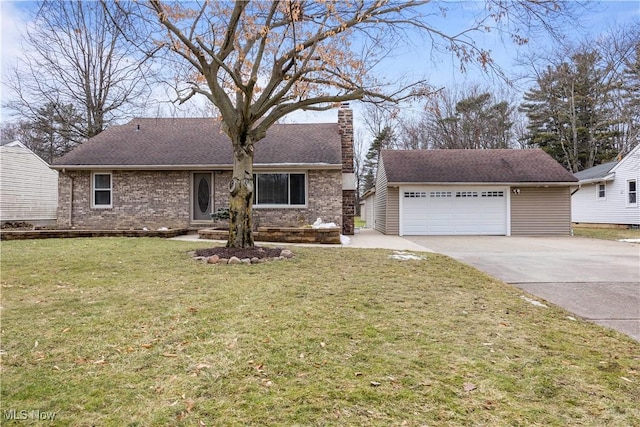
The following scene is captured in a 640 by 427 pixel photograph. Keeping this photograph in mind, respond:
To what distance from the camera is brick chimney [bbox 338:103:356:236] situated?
15.1 m

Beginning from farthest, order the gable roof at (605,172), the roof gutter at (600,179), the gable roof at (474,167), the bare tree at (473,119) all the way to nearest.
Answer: the bare tree at (473,119) < the roof gutter at (600,179) < the gable roof at (605,172) < the gable roof at (474,167)

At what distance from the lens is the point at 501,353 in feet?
10.1

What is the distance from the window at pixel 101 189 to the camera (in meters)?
14.3

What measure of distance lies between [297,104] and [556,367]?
22.3 feet

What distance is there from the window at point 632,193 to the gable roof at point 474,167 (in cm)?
570

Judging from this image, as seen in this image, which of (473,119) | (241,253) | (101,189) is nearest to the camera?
(241,253)

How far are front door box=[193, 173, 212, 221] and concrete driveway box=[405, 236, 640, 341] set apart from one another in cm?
874

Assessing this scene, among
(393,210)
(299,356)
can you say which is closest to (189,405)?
(299,356)

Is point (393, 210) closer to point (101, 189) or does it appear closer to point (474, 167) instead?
point (474, 167)

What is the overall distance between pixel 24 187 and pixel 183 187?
9.79 meters

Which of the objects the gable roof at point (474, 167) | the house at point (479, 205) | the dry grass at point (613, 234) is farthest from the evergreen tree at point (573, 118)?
the house at point (479, 205)

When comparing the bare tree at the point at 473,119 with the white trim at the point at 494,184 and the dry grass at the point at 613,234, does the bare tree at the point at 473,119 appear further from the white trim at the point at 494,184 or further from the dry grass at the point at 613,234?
the white trim at the point at 494,184

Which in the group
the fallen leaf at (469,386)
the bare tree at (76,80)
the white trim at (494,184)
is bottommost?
the fallen leaf at (469,386)

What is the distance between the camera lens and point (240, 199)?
793cm
